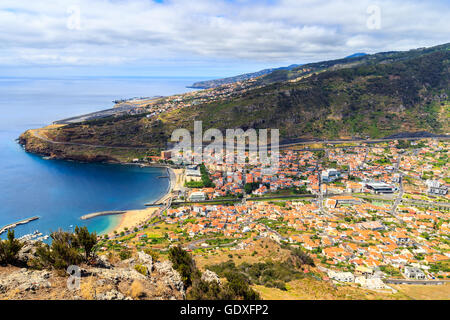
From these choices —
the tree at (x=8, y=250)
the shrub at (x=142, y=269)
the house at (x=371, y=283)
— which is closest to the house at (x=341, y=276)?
the house at (x=371, y=283)

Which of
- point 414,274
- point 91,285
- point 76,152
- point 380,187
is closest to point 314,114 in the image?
point 380,187

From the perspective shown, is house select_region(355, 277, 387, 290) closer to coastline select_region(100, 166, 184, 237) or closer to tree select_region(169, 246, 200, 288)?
tree select_region(169, 246, 200, 288)

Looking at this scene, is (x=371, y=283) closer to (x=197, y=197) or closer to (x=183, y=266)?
(x=183, y=266)

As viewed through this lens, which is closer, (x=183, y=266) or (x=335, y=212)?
(x=183, y=266)

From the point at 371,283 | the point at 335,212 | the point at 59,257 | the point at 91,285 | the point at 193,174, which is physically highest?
the point at 59,257

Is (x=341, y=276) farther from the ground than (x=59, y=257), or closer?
closer

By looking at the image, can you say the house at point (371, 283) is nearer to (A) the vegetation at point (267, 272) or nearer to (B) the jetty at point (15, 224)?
(A) the vegetation at point (267, 272)
